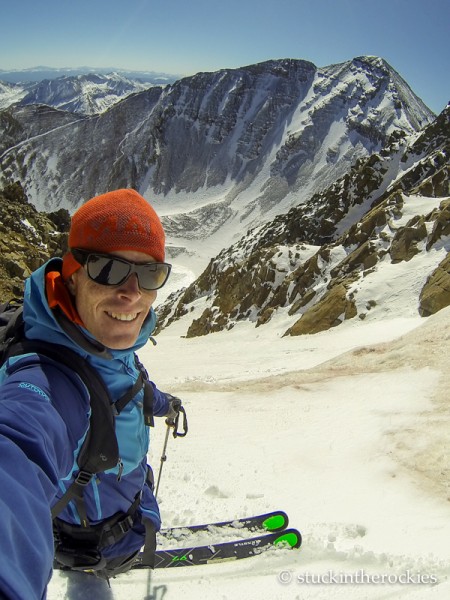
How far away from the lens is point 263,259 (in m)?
40.4

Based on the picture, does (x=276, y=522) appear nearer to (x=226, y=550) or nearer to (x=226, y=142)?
(x=226, y=550)

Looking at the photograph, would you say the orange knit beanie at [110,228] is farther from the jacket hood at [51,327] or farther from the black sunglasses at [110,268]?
the jacket hood at [51,327]

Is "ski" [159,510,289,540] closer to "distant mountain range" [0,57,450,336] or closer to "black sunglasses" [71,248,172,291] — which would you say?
"black sunglasses" [71,248,172,291]

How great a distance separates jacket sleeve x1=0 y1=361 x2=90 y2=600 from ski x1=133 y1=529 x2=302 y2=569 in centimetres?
226

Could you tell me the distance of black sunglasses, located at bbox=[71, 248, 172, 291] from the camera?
2.64 meters

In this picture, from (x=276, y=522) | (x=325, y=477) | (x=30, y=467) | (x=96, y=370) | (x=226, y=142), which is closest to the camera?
(x=30, y=467)

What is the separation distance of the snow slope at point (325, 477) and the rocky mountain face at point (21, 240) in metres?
19.4

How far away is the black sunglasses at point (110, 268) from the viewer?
2.64m

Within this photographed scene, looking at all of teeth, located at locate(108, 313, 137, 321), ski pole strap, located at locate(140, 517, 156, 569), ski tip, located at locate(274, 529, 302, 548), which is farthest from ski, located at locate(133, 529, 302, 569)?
teeth, located at locate(108, 313, 137, 321)

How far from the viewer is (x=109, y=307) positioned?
263cm

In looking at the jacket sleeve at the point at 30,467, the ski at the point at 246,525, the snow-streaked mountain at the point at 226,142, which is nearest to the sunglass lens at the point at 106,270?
the jacket sleeve at the point at 30,467

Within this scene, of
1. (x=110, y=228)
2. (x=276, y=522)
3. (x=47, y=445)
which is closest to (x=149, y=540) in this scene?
(x=276, y=522)

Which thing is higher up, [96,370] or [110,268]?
[110,268]

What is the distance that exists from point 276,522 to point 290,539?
→ 352 mm
